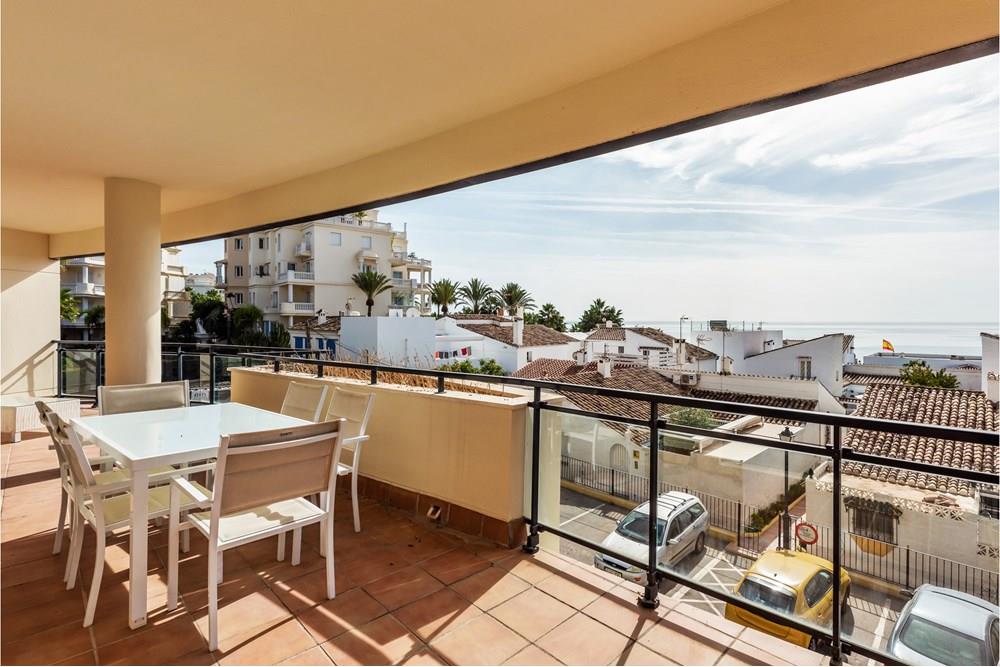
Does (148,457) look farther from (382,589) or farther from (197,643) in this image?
(382,589)

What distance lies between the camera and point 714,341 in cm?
862

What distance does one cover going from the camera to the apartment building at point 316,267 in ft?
96.3

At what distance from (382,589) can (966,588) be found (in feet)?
7.31

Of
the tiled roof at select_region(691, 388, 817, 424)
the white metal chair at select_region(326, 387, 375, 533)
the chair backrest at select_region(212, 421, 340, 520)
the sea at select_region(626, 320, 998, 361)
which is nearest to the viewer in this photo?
the chair backrest at select_region(212, 421, 340, 520)

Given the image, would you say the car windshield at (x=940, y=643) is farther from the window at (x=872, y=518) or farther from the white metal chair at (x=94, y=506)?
the white metal chair at (x=94, y=506)

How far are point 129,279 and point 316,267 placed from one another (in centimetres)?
2682

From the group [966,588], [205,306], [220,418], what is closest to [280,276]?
[205,306]

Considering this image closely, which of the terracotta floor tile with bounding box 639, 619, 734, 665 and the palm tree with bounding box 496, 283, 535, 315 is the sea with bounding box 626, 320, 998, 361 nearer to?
the terracotta floor tile with bounding box 639, 619, 734, 665

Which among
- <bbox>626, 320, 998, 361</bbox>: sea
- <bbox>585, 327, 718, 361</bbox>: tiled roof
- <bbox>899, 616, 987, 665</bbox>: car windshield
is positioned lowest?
<bbox>899, 616, 987, 665</bbox>: car windshield

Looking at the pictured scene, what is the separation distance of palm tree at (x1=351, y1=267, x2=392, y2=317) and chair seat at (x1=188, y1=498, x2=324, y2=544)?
28091mm

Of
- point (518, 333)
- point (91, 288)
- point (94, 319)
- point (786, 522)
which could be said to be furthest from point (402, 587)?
point (91, 288)

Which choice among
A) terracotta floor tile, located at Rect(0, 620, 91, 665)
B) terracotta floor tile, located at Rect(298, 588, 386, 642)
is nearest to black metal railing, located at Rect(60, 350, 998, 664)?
terracotta floor tile, located at Rect(298, 588, 386, 642)

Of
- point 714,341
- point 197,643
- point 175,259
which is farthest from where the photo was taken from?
point 175,259

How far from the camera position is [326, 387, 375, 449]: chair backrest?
3.09 metres
